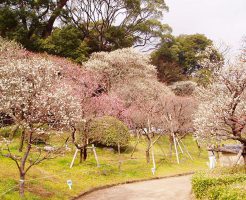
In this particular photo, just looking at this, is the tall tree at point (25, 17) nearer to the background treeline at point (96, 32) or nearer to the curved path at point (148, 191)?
the background treeline at point (96, 32)

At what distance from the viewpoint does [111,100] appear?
1319 inches

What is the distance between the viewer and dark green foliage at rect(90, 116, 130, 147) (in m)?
29.8

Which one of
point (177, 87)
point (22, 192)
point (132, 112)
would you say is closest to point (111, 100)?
point (132, 112)

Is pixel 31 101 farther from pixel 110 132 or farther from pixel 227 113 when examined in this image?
pixel 110 132

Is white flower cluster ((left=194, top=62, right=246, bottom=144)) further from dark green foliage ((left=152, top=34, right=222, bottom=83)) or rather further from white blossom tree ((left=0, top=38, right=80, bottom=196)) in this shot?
dark green foliage ((left=152, top=34, right=222, bottom=83))

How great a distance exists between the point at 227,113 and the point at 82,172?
10.8m

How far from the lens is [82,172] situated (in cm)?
2289

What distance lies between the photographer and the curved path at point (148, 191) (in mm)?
19000

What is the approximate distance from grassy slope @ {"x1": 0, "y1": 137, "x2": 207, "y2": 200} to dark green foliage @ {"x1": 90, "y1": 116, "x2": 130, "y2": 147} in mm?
1126

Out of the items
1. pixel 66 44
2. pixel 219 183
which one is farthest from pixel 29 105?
pixel 66 44

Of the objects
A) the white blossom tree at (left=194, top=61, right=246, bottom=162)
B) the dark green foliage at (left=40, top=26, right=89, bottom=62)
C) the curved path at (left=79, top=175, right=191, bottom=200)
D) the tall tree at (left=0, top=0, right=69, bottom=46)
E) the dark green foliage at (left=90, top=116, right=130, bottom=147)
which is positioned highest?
the tall tree at (left=0, top=0, right=69, bottom=46)

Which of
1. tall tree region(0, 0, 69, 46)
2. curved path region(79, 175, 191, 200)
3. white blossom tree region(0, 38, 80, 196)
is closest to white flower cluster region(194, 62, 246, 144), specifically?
curved path region(79, 175, 191, 200)

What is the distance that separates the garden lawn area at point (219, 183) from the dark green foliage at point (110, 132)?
1323 cm

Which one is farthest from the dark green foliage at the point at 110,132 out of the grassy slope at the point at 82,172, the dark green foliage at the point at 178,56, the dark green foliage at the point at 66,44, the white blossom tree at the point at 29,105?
the dark green foliage at the point at 178,56
